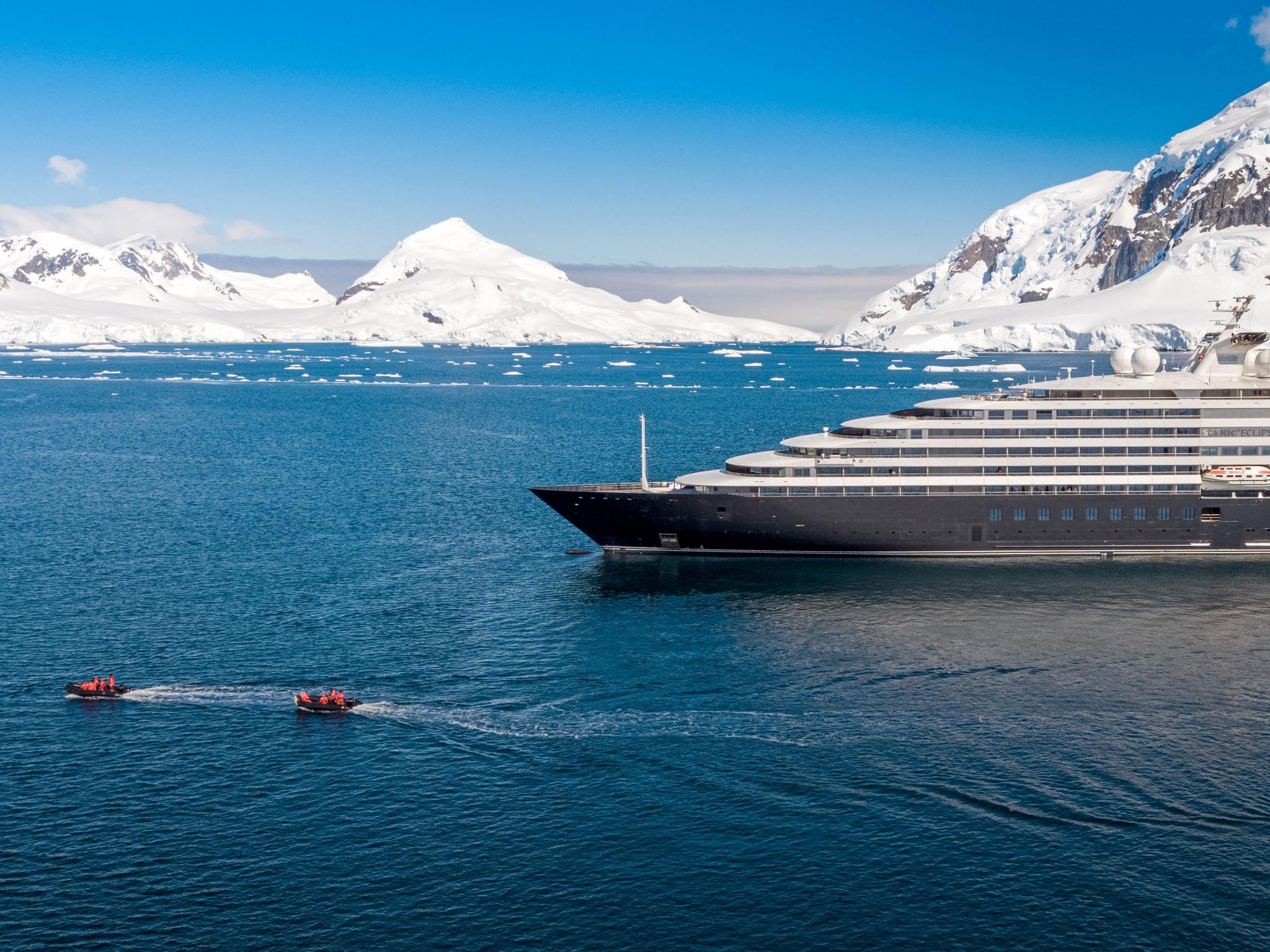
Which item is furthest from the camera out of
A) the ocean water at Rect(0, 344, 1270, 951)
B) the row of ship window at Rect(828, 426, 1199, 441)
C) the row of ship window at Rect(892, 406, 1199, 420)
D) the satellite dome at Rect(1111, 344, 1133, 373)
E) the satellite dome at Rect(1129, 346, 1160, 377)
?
the satellite dome at Rect(1111, 344, 1133, 373)

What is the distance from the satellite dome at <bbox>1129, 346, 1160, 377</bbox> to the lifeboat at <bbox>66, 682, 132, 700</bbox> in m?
58.4

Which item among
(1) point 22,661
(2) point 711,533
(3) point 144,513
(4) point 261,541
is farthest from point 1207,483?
(3) point 144,513

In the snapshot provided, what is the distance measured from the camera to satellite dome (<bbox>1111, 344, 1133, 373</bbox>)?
76688 mm

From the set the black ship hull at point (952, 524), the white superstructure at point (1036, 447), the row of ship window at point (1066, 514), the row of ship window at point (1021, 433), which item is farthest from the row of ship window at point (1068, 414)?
the row of ship window at point (1066, 514)

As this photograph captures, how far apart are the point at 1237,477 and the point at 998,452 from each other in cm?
1349

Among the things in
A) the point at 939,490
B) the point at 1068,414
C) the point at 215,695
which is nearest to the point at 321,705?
the point at 215,695

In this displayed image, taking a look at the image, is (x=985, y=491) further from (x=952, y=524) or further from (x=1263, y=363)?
(x=1263, y=363)

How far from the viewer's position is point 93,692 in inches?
1768

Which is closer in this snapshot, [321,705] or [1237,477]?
[321,705]

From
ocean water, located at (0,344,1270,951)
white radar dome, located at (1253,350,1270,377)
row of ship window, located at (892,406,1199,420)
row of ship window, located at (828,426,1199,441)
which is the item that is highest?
white radar dome, located at (1253,350,1270,377)

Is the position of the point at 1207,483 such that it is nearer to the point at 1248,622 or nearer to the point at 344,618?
the point at 1248,622

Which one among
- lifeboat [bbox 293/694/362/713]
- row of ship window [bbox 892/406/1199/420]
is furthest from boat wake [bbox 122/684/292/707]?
row of ship window [bbox 892/406/1199/420]

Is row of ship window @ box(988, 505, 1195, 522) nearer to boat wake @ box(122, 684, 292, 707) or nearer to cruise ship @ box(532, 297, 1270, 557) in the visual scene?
cruise ship @ box(532, 297, 1270, 557)

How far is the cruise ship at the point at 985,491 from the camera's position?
224 ft
